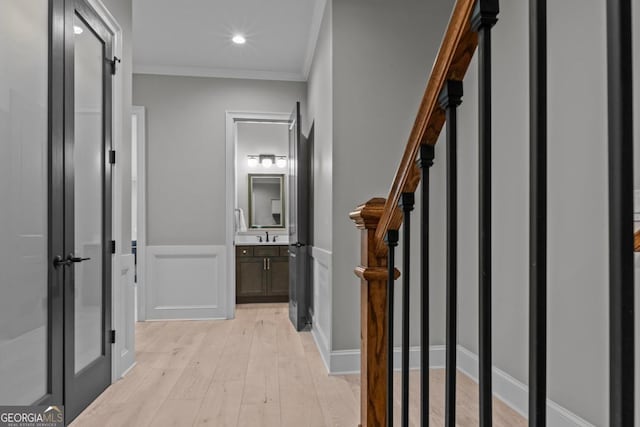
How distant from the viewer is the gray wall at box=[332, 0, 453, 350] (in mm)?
2805

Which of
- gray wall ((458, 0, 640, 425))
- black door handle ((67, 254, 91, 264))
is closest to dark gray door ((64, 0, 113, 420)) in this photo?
black door handle ((67, 254, 91, 264))

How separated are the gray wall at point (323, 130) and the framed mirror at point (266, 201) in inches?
83.6

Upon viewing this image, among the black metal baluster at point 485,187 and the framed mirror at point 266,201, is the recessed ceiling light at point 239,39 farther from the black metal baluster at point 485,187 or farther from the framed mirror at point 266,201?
the black metal baluster at point 485,187

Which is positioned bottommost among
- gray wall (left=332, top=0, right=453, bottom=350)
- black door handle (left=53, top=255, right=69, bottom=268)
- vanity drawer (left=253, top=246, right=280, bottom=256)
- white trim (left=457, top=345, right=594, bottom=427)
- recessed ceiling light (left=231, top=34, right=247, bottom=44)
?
white trim (left=457, top=345, right=594, bottom=427)

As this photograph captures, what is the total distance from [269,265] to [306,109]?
6.77ft

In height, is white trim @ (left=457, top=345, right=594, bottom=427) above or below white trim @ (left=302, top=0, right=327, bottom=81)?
below

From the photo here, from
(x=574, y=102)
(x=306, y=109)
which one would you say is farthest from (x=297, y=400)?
(x=306, y=109)

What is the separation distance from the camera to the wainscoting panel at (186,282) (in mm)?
4328

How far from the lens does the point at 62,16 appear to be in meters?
2.02

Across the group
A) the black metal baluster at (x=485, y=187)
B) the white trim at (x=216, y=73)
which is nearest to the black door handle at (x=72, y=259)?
the black metal baluster at (x=485, y=187)

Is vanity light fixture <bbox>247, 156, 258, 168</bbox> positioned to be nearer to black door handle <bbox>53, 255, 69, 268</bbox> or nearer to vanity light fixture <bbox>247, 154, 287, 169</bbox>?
vanity light fixture <bbox>247, 154, 287, 169</bbox>

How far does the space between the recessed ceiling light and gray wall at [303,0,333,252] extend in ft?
2.23

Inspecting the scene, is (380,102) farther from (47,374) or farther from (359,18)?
(47,374)

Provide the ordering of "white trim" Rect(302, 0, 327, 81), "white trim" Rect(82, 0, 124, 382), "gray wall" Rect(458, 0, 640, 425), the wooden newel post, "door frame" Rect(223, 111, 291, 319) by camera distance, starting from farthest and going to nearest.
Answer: "door frame" Rect(223, 111, 291, 319) → "white trim" Rect(302, 0, 327, 81) → "white trim" Rect(82, 0, 124, 382) → "gray wall" Rect(458, 0, 640, 425) → the wooden newel post
